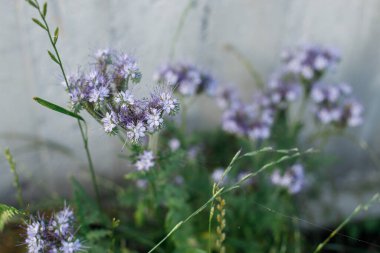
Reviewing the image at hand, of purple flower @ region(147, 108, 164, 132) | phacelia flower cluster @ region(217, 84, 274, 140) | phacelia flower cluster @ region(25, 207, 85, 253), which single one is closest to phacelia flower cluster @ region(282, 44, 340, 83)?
phacelia flower cluster @ region(217, 84, 274, 140)

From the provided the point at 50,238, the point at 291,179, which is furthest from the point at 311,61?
the point at 50,238

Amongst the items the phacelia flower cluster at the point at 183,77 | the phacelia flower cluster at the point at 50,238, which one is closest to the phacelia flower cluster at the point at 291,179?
the phacelia flower cluster at the point at 183,77

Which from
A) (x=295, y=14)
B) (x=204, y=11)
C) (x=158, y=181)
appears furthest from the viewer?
(x=295, y=14)

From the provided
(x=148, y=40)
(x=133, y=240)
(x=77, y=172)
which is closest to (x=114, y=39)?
(x=148, y=40)

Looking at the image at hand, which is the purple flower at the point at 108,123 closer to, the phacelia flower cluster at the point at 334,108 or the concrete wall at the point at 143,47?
the concrete wall at the point at 143,47

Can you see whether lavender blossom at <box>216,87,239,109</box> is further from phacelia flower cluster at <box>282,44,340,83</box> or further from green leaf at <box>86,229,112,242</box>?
green leaf at <box>86,229,112,242</box>

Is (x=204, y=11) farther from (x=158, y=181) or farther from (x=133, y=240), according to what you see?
(x=133, y=240)

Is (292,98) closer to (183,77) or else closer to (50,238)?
(183,77)
